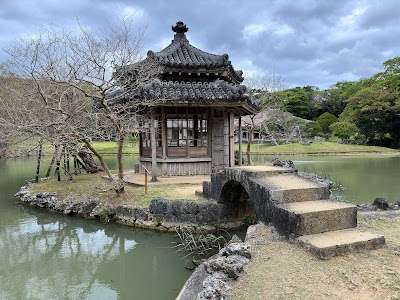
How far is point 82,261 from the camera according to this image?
25.0ft

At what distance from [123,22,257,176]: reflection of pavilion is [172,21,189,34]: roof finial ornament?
91cm

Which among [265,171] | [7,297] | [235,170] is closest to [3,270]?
[7,297]

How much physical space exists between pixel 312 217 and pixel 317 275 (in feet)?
4.20

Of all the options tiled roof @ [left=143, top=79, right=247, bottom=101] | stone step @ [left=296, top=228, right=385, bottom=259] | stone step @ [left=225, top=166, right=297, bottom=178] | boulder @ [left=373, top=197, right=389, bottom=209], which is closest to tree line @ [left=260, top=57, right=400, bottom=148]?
tiled roof @ [left=143, top=79, right=247, bottom=101]

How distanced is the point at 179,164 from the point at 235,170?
6230 millimetres

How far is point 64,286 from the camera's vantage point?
6.30 metres

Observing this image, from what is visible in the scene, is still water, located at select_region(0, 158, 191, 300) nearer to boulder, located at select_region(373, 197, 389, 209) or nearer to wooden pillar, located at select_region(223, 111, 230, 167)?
boulder, located at select_region(373, 197, 389, 209)

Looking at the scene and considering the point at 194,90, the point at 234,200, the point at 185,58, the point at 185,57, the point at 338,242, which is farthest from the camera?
the point at 185,57

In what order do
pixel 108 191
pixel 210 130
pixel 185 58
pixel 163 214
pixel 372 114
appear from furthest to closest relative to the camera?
pixel 372 114, pixel 210 130, pixel 185 58, pixel 108 191, pixel 163 214

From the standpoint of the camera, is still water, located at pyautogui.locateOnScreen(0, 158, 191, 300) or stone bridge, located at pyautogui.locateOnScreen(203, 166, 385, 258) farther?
still water, located at pyautogui.locateOnScreen(0, 158, 191, 300)

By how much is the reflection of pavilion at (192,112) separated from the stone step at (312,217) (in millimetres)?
7162

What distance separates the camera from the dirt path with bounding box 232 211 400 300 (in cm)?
378

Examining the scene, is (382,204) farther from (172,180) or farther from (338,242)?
(172,180)

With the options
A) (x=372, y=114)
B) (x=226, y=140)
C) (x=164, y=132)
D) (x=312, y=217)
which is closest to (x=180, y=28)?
(x=164, y=132)
